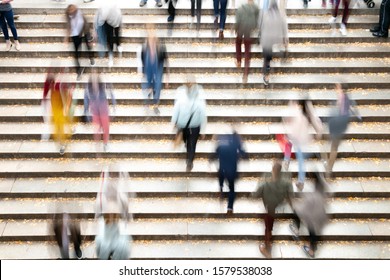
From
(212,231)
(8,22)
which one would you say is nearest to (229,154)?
(212,231)

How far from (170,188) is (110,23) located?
12.3 ft

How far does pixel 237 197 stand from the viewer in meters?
8.48

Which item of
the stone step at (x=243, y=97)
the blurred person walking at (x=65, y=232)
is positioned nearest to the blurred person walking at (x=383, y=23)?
the stone step at (x=243, y=97)

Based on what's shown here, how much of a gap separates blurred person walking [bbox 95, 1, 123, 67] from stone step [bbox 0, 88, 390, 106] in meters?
1.04

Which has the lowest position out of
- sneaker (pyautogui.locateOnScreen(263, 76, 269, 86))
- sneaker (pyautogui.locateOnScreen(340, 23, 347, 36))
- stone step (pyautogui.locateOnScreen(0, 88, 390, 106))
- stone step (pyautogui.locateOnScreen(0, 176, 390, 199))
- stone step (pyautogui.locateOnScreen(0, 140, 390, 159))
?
stone step (pyautogui.locateOnScreen(0, 176, 390, 199))

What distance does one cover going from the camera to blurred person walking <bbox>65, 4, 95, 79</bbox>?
9.20 metres

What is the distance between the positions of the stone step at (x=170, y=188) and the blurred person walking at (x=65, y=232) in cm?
134

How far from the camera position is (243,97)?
9.68m

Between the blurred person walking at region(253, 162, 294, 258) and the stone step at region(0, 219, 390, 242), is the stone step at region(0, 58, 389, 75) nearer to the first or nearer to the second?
the stone step at region(0, 219, 390, 242)

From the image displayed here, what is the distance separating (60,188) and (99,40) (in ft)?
11.2

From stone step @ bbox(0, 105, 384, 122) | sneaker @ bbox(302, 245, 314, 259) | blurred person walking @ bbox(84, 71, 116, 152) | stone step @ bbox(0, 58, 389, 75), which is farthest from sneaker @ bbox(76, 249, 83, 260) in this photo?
stone step @ bbox(0, 58, 389, 75)

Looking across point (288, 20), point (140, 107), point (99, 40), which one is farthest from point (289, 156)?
point (99, 40)

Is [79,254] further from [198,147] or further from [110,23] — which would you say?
[110,23]
